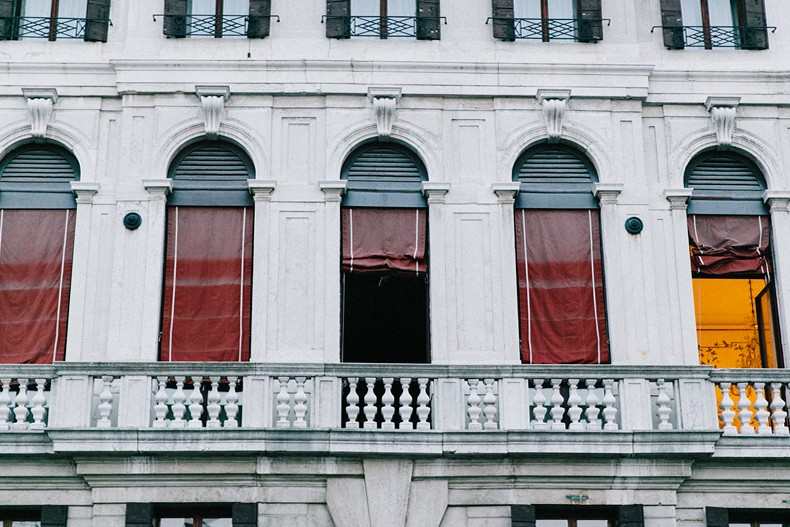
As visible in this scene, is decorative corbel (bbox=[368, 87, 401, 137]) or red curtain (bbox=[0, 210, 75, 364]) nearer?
red curtain (bbox=[0, 210, 75, 364])

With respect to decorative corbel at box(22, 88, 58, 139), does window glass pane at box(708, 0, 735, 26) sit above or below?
above

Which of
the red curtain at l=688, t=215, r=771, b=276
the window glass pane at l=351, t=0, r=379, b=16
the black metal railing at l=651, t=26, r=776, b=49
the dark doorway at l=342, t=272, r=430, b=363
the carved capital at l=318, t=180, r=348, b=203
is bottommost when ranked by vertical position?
the dark doorway at l=342, t=272, r=430, b=363

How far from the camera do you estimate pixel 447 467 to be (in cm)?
1886

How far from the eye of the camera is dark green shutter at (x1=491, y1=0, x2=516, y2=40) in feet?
71.0

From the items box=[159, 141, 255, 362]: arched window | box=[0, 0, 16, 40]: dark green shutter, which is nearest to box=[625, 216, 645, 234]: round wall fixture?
box=[159, 141, 255, 362]: arched window

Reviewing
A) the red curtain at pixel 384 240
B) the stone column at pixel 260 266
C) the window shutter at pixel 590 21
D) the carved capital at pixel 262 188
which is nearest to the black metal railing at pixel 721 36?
the window shutter at pixel 590 21

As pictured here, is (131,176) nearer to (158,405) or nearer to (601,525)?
(158,405)

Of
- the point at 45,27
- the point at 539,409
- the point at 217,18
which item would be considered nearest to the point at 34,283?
the point at 45,27

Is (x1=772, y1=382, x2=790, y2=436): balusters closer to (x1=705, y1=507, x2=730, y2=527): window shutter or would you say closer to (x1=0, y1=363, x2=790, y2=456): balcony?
(x1=0, y1=363, x2=790, y2=456): balcony

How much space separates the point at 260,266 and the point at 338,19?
4.66 meters

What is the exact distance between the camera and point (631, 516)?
18734mm

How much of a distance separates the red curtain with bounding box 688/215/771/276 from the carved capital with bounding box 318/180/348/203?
5.95 meters

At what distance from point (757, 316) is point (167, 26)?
11.3 m

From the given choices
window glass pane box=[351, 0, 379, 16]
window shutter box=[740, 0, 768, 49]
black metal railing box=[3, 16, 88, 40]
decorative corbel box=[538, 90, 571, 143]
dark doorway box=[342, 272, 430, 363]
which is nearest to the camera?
decorative corbel box=[538, 90, 571, 143]
